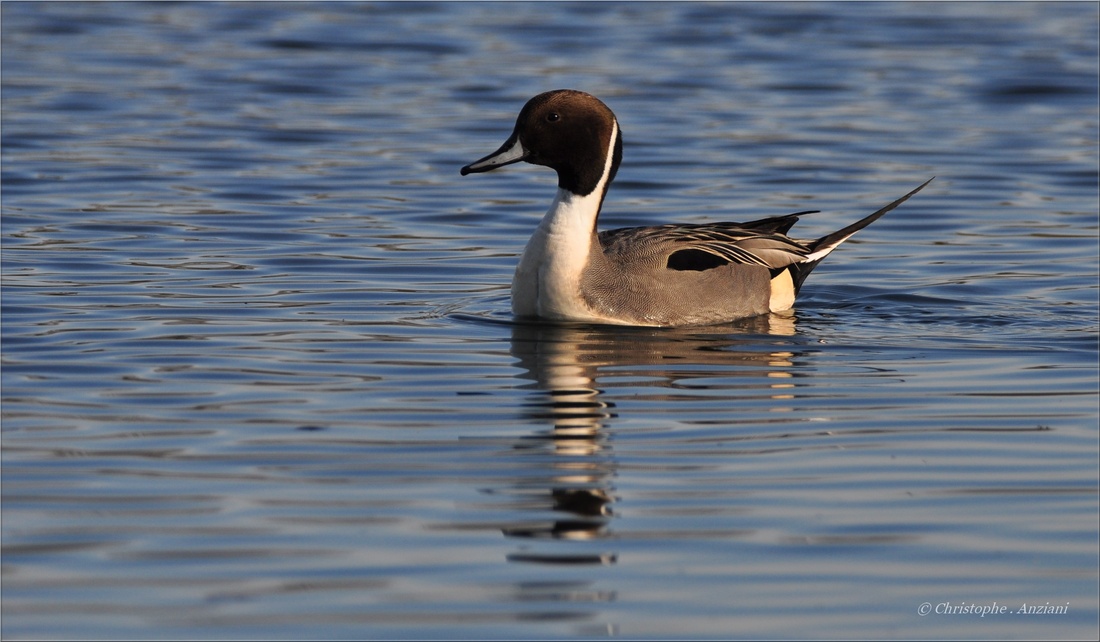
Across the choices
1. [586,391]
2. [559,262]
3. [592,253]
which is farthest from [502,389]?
[592,253]

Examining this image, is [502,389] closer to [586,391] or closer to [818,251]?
[586,391]

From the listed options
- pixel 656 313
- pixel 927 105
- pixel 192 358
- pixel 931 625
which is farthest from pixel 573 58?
pixel 931 625

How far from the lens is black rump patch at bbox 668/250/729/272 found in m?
8.94

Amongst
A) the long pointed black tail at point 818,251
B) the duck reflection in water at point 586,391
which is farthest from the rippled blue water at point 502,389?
the long pointed black tail at point 818,251

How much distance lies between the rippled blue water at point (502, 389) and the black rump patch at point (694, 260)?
0.40m

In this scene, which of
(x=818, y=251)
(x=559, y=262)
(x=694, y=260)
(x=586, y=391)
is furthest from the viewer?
(x=818, y=251)

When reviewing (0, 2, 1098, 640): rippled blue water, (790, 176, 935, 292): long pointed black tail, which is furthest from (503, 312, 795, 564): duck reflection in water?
(790, 176, 935, 292): long pointed black tail

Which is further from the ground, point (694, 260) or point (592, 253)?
point (592, 253)

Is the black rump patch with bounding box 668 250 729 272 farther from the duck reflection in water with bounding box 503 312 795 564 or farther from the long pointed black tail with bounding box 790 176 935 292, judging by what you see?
the long pointed black tail with bounding box 790 176 935 292

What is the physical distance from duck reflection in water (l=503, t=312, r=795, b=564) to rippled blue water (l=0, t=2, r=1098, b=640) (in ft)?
0.07

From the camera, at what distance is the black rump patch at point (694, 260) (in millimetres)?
8938

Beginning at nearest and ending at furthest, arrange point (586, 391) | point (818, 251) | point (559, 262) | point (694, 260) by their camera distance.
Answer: point (586, 391) → point (559, 262) → point (694, 260) → point (818, 251)

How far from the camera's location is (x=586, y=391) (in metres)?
7.24

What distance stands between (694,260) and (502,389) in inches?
81.3
